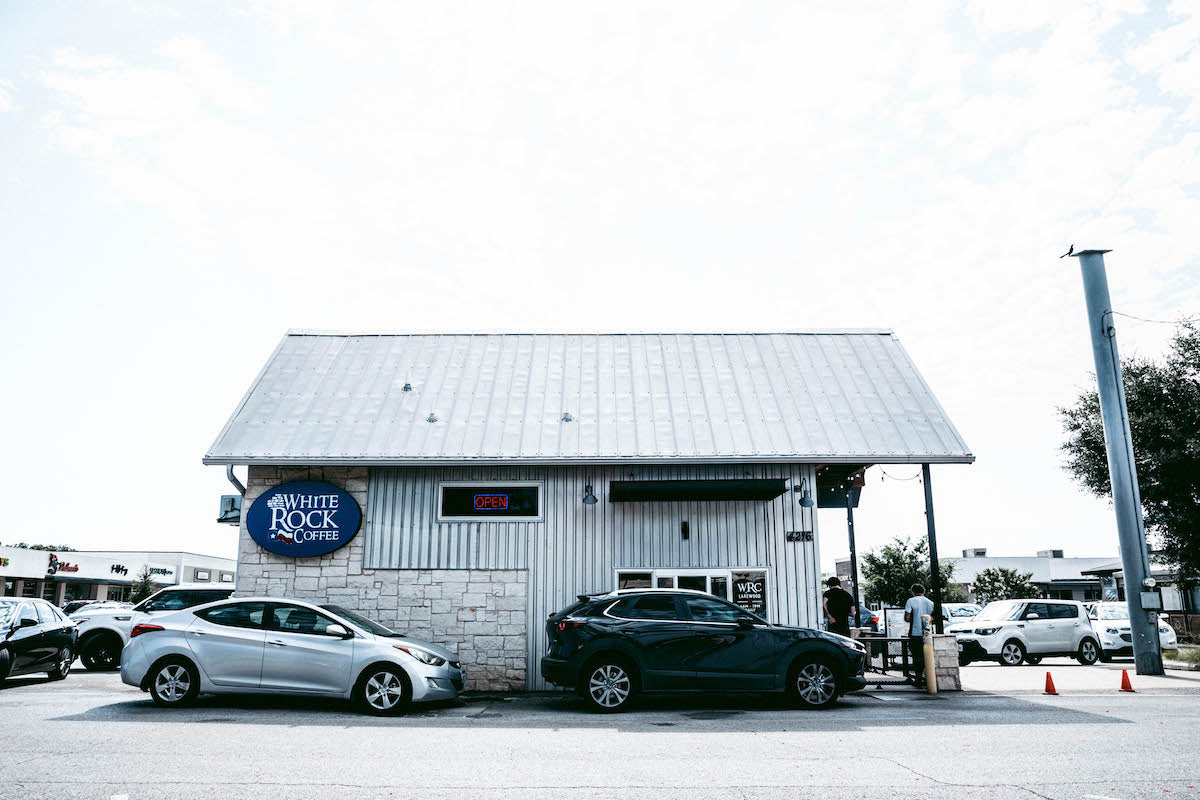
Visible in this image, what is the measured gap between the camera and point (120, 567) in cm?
5816

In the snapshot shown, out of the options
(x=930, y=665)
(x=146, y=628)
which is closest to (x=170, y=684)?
(x=146, y=628)

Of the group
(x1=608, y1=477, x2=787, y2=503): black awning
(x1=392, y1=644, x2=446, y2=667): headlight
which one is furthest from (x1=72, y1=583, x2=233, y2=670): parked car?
(x1=608, y1=477, x2=787, y2=503): black awning

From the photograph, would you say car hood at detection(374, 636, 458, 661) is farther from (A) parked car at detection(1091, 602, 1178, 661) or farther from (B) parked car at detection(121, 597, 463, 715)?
(A) parked car at detection(1091, 602, 1178, 661)

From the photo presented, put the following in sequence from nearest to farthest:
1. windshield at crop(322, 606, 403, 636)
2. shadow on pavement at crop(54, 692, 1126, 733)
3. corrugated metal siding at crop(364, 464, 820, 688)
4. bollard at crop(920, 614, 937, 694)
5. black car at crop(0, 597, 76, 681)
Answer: shadow on pavement at crop(54, 692, 1126, 733) < windshield at crop(322, 606, 403, 636) < bollard at crop(920, 614, 937, 694) < black car at crop(0, 597, 76, 681) < corrugated metal siding at crop(364, 464, 820, 688)

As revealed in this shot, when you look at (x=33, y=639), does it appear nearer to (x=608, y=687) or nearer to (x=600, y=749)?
(x=608, y=687)

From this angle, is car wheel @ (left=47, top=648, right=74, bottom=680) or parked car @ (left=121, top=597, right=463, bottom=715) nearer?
parked car @ (left=121, top=597, right=463, bottom=715)

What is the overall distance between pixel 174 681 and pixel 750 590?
347 inches

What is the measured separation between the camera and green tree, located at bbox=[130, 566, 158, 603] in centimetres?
Answer: 5979

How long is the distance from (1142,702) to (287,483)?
45.6 ft

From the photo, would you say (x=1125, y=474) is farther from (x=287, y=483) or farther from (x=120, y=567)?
(x=120, y=567)

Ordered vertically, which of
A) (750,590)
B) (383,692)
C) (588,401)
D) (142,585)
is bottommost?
(383,692)

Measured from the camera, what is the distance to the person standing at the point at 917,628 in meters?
13.7

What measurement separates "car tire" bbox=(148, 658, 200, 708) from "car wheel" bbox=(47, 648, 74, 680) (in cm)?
511

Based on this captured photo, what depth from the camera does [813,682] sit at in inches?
456
